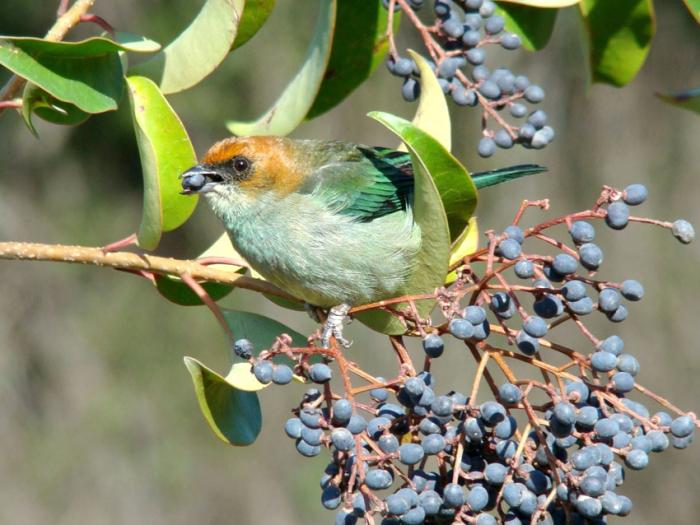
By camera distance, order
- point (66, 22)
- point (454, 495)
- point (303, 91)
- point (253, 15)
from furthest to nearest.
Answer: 1. point (303, 91)
2. point (253, 15)
3. point (66, 22)
4. point (454, 495)

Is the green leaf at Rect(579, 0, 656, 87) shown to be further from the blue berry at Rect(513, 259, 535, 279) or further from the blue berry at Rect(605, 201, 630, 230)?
the blue berry at Rect(513, 259, 535, 279)

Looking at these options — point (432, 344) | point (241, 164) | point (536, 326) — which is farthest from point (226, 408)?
point (241, 164)

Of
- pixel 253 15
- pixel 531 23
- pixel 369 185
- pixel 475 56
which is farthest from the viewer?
pixel 369 185

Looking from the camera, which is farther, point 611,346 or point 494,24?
point 494,24

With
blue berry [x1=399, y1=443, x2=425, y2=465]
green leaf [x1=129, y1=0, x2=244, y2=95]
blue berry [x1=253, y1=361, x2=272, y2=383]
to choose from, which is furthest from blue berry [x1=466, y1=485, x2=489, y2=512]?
green leaf [x1=129, y1=0, x2=244, y2=95]

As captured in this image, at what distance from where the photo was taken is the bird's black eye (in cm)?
295

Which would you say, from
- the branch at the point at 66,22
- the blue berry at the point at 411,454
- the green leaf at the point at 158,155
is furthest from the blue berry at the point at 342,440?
the branch at the point at 66,22

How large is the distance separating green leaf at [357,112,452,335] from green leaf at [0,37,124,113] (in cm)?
70

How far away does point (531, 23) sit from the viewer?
2.79m

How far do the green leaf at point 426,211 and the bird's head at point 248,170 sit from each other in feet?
2.92

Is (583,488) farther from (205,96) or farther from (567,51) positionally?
(567,51)

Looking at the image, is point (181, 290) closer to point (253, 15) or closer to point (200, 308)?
point (253, 15)

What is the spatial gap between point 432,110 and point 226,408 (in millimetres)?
922

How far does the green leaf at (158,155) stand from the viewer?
221 centimetres
